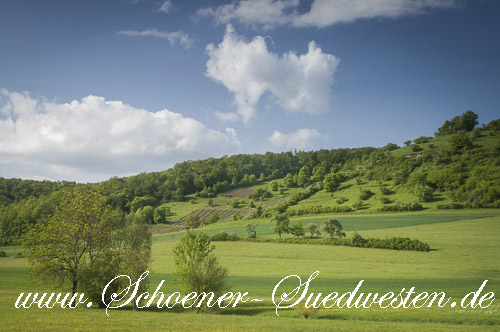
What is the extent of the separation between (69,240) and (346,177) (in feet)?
370

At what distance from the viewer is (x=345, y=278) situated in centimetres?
3694

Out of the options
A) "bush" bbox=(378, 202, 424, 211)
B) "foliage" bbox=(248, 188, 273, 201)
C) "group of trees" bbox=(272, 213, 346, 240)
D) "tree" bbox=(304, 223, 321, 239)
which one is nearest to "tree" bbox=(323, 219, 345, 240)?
"group of trees" bbox=(272, 213, 346, 240)

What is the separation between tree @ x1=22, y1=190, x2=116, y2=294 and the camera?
1152 inches

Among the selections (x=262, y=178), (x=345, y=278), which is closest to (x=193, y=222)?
(x=345, y=278)

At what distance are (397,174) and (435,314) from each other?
9211 centimetres

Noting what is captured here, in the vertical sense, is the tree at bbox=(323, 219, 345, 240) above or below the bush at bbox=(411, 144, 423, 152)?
below

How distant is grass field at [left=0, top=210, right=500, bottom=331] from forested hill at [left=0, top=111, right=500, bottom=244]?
51.5ft

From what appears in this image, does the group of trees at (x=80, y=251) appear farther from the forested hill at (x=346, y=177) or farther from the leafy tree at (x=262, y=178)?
the leafy tree at (x=262, y=178)

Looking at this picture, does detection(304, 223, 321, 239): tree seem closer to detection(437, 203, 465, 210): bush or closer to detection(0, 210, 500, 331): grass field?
detection(0, 210, 500, 331): grass field

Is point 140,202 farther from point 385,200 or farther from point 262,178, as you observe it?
point 385,200

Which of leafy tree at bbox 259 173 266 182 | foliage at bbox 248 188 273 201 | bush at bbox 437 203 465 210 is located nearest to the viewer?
bush at bbox 437 203 465 210

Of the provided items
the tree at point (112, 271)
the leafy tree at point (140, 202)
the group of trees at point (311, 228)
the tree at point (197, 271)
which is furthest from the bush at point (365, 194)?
the leafy tree at point (140, 202)

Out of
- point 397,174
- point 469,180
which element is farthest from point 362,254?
point 397,174

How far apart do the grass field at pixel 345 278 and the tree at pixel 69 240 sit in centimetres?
397
